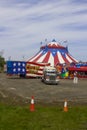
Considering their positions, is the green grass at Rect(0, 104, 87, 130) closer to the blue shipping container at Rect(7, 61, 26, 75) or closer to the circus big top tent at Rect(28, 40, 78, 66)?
the blue shipping container at Rect(7, 61, 26, 75)

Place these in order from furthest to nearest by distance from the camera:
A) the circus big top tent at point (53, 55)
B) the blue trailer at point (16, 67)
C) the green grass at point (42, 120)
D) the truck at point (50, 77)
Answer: the circus big top tent at point (53, 55) < the blue trailer at point (16, 67) < the truck at point (50, 77) < the green grass at point (42, 120)

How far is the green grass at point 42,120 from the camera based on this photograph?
1358 cm

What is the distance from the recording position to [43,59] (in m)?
89.8

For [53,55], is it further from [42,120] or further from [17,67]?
[42,120]

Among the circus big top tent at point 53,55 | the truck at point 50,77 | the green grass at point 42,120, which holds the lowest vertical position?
the truck at point 50,77

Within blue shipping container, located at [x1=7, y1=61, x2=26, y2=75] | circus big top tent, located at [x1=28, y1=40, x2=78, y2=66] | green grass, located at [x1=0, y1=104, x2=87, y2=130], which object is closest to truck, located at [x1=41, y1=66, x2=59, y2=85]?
blue shipping container, located at [x1=7, y1=61, x2=26, y2=75]

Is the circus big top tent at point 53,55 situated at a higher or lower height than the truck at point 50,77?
higher

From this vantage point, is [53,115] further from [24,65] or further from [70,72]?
[70,72]

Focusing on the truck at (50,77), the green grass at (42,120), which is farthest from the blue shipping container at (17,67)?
the green grass at (42,120)

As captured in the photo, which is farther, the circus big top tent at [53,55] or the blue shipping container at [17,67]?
the circus big top tent at [53,55]

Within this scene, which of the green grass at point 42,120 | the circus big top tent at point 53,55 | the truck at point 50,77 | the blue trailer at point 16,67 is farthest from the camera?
the circus big top tent at point 53,55

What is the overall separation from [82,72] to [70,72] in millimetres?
2849

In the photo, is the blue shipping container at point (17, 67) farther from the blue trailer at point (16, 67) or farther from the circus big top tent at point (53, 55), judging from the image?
the circus big top tent at point (53, 55)

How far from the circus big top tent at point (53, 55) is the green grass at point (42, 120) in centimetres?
7014
